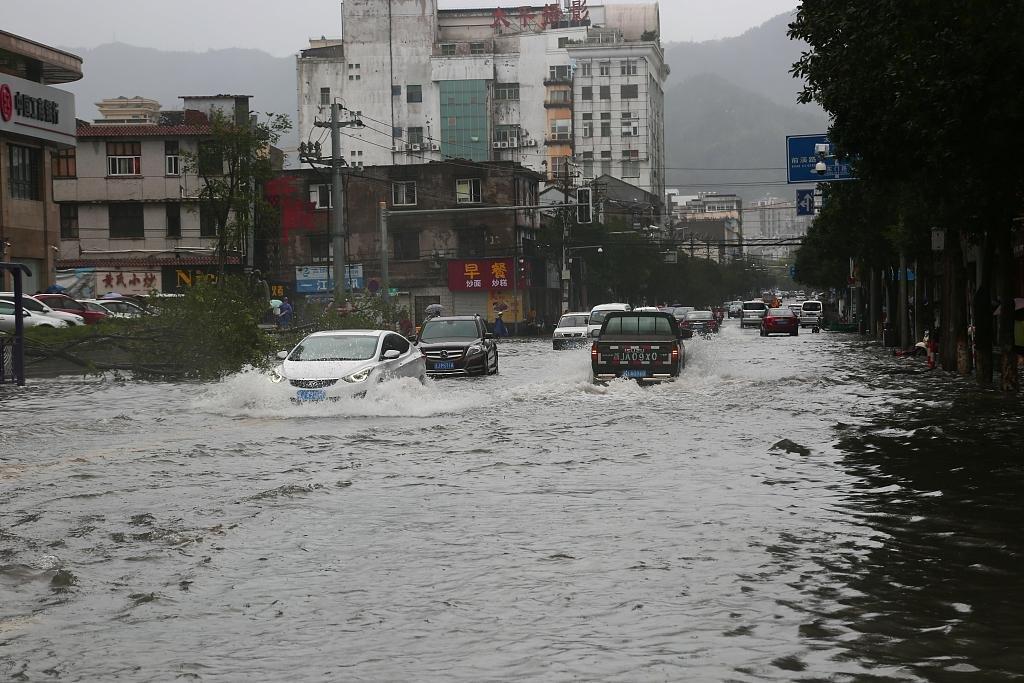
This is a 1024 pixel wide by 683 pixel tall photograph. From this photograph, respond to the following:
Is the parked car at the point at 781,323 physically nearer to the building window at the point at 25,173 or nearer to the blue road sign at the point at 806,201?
the blue road sign at the point at 806,201

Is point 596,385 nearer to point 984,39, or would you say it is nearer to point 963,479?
point 984,39

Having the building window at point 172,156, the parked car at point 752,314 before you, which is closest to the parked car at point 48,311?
the building window at point 172,156

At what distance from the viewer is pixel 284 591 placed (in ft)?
27.3

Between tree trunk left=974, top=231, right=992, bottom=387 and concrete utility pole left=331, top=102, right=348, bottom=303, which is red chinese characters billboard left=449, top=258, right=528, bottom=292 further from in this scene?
tree trunk left=974, top=231, right=992, bottom=387

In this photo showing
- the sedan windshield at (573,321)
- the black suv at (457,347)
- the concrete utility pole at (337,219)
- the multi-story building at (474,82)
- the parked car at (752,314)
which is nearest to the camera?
the black suv at (457,347)

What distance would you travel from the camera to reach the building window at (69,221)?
255 ft

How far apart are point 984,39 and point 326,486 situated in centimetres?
1090

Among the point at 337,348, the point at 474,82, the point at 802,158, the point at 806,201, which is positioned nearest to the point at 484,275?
the point at 806,201

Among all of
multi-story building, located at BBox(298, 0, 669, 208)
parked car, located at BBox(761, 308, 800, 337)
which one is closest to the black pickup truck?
parked car, located at BBox(761, 308, 800, 337)

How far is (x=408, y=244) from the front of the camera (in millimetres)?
85250

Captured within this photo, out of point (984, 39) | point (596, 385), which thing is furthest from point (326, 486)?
point (596, 385)

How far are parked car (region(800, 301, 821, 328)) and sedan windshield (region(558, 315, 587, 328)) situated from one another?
36.4 m

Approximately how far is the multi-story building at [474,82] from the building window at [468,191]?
4625 cm

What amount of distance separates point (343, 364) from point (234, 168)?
49.1m
